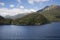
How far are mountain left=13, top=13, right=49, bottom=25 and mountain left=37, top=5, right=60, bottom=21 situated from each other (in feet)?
1.36

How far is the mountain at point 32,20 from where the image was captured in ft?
34.0

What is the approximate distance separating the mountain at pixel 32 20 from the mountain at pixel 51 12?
0.42 m

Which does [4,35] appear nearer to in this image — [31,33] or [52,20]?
[31,33]

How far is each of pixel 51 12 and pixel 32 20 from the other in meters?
1.75

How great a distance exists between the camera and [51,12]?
1113 centimetres

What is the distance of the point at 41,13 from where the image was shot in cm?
1056

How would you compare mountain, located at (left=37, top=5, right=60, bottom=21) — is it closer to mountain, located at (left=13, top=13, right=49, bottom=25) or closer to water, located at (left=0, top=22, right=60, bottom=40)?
mountain, located at (left=13, top=13, right=49, bottom=25)

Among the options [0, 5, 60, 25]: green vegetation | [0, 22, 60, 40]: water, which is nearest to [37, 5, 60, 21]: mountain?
[0, 5, 60, 25]: green vegetation

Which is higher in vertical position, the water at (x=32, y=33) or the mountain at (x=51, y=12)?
the mountain at (x=51, y=12)

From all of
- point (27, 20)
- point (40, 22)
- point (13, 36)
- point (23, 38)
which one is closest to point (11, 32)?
point (13, 36)

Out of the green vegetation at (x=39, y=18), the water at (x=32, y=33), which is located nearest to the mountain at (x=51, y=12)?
the green vegetation at (x=39, y=18)

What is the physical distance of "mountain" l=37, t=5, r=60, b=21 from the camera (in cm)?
1054

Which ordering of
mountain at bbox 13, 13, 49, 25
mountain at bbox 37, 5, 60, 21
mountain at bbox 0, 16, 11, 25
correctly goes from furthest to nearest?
mountain at bbox 37, 5, 60, 21
mountain at bbox 13, 13, 49, 25
mountain at bbox 0, 16, 11, 25

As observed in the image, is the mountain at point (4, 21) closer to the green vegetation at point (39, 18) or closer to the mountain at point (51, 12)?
the green vegetation at point (39, 18)
